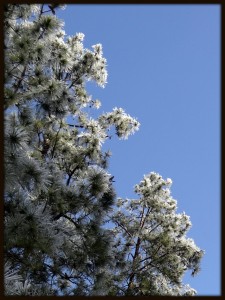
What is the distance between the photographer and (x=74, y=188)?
265 inches

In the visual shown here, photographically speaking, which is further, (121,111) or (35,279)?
(121,111)

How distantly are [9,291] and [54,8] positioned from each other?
4599 mm

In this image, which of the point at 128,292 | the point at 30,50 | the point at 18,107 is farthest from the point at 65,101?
the point at 128,292

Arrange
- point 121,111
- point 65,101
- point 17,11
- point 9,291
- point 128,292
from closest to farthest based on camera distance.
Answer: point 9,291 < point 17,11 < point 65,101 < point 128,292 < point 121,111

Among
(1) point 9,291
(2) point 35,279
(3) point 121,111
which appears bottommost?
(1) point 9,291

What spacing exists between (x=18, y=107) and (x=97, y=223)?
7.83ft

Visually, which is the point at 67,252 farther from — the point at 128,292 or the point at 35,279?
the point at 128,292

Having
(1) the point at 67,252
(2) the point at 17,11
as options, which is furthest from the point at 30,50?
(1) the point at 67,252

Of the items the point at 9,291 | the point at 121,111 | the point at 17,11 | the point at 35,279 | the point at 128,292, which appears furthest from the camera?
the point at 121,111

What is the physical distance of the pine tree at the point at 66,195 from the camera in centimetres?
498

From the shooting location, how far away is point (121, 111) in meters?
11.1

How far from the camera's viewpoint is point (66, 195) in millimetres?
6762

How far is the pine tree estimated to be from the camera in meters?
4.98

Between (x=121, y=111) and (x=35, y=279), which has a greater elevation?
(x=121, y=111)
